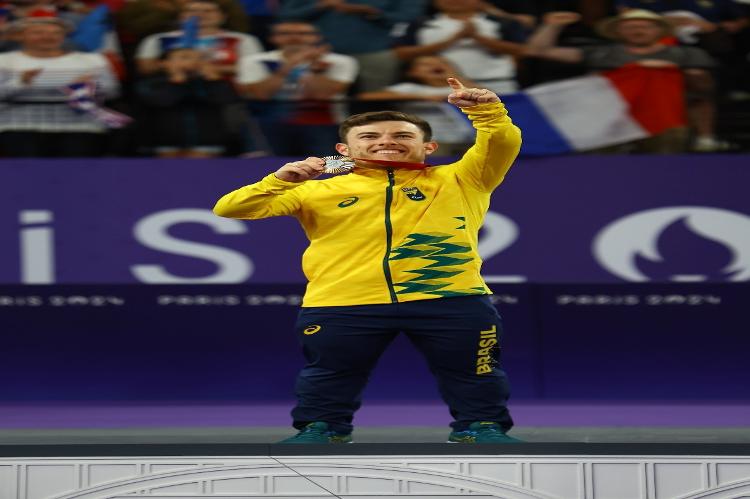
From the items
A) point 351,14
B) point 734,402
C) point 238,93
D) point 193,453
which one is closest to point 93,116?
point 238,93

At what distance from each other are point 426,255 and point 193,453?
39.0 inches

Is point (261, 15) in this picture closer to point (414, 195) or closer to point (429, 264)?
point (414, 195)

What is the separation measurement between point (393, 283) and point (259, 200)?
514 millimetres

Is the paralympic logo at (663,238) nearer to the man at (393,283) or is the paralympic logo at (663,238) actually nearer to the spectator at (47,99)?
the man at (393,283)

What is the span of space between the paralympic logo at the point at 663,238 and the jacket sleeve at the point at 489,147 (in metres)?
2.12

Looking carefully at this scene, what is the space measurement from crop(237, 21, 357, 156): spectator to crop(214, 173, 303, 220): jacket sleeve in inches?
90.1

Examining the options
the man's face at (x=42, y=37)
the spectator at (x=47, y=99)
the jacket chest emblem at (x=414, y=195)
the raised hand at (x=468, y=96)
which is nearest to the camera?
the raised hand at (x=468, y=96)

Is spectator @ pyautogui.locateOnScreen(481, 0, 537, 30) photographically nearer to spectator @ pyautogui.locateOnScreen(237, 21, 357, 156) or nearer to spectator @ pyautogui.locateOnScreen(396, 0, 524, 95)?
spectator @ pyautogui.locateOnScreen(396, 0, 524, 95)

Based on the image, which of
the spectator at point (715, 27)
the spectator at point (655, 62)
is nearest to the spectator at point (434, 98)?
the spectator at point (655, 62)

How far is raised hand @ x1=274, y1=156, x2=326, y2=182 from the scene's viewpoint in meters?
4.06

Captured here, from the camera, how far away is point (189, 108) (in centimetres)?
659

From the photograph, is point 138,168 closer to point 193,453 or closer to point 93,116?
point 93,116

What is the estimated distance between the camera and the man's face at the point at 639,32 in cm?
653

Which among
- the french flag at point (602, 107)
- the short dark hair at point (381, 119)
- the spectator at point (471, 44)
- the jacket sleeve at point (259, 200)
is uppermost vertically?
the spectator at point (471, 44)
